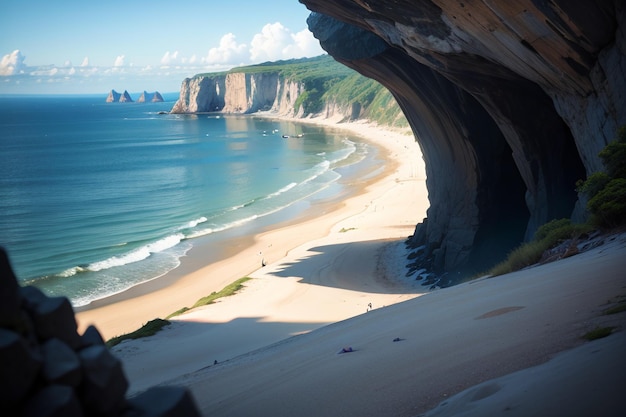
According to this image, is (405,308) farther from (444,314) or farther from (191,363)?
(191,363)

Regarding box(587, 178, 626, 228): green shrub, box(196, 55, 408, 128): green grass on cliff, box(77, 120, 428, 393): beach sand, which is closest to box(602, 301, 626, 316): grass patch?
box(587, 178, 626, 228): green shrub

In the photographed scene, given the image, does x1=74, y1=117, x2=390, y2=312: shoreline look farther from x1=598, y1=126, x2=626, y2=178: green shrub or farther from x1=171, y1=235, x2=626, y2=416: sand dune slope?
x1=598, y1=126, x2=626, y2=178: green shrub

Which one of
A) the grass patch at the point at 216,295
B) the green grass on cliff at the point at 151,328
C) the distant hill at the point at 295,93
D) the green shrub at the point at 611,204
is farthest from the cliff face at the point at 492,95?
the distant hill at the point at 295,93

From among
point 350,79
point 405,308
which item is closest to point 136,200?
point 405,308

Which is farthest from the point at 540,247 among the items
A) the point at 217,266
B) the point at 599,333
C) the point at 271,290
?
the point at 217,266

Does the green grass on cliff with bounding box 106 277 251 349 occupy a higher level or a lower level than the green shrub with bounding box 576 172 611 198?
lower
